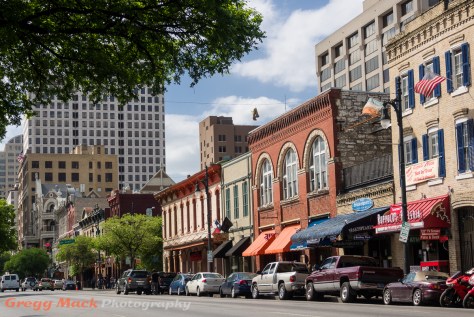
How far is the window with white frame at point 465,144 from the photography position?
29.8m

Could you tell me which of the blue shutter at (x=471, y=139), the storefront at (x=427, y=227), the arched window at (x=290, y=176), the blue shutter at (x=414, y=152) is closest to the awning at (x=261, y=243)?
the arched window at (x=290, y=176)

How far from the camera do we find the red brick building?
40.7 m

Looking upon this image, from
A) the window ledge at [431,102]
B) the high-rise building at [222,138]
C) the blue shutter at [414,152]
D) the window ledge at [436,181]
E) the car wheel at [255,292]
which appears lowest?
the car wheel at [255,292]

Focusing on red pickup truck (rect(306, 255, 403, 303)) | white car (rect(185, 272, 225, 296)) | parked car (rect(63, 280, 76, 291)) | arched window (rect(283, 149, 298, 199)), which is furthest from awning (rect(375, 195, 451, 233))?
parked car (rect(63, 280, 76, 291))

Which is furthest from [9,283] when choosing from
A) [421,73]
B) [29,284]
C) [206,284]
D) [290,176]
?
[421,73]

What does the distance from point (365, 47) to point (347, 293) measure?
7976 centimetres

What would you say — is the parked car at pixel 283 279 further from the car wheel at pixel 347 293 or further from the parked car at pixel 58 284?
the parked car at pixel 58 284

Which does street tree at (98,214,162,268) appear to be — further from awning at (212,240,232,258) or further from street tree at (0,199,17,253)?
street tree at (0,199,17,253)

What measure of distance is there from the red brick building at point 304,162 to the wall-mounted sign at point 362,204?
8.58 ft

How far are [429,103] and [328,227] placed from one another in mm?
8331

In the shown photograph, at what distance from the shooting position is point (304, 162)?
43688 mm

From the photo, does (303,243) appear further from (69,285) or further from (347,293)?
(69,285)

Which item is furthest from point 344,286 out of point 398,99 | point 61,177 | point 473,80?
point 61,177

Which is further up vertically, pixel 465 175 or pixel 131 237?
pixel 465 175
